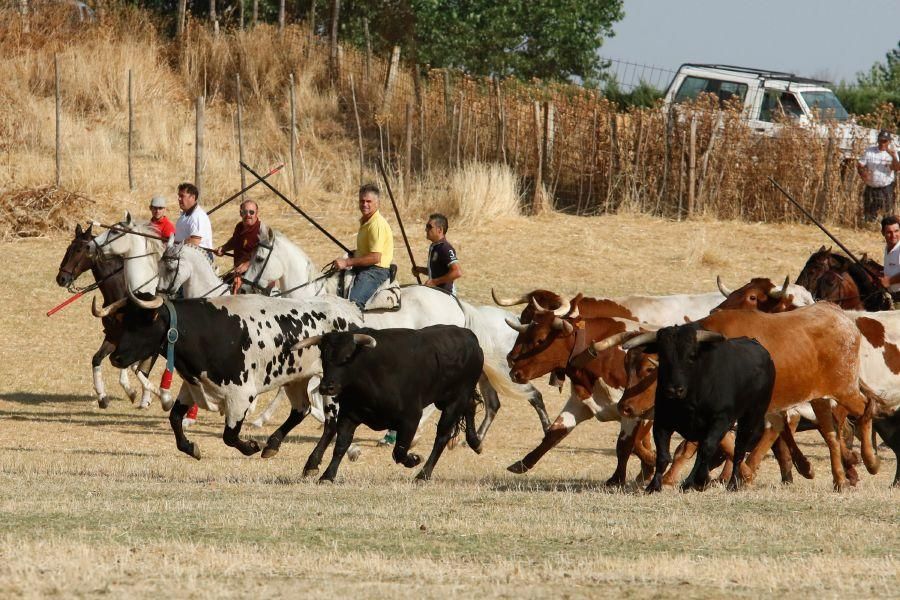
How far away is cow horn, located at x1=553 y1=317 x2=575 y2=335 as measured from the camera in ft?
42.1

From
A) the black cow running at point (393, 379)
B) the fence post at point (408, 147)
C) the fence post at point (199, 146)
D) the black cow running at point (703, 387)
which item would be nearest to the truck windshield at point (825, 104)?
the fence post at point (408, 147)

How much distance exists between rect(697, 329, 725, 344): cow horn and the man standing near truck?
50.8ft

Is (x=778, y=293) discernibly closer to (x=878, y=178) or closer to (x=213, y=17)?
(x=878, y=178)

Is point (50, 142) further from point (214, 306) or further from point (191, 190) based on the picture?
point (214, 306)

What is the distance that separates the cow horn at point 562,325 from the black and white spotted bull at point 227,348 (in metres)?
2.03

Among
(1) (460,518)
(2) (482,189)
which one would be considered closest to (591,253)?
(2) (482,189)

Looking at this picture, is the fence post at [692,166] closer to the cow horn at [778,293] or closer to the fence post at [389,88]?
the fence post at [389,88]

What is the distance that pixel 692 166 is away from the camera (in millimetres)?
28484

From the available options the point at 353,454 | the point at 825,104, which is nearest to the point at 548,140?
the point at 825,104

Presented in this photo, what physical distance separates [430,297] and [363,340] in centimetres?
309

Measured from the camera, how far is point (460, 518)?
33.3ft

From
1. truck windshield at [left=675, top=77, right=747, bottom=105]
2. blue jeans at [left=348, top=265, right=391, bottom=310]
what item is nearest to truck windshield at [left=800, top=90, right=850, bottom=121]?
truck windshield at [left=675, top=77, right=747, bottom=105]

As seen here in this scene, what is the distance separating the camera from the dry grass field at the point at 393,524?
810 cm

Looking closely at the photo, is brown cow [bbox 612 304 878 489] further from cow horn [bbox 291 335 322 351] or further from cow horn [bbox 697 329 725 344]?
cow horn [bbox 291 335 322 351]
